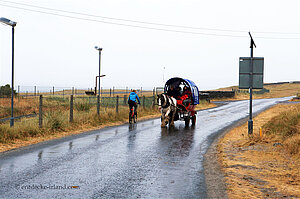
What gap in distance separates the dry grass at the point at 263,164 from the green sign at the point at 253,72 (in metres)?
2.24

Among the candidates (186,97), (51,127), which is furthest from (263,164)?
(186,97)

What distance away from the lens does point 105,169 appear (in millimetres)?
7836

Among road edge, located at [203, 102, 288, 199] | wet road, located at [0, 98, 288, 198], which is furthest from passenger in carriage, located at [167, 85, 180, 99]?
road edge, located at [203, 102, 288, 199]

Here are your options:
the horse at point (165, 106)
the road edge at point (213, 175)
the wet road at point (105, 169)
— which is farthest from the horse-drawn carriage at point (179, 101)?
the road edge at point (213, 175)

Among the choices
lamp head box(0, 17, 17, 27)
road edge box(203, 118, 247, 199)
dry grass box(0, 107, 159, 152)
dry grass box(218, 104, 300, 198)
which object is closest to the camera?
road edge box(203, 118, 247, 199)

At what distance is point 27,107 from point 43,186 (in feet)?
89.0

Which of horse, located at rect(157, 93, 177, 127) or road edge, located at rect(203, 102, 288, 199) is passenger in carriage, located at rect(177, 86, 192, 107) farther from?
road edge, located at rect(203, 102, 288, 199)

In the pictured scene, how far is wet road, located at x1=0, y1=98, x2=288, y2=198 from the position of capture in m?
6.00

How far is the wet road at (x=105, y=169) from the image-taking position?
6000 millimetres

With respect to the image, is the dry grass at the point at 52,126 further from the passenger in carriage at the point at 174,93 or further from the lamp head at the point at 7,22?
the lamp head at the point at 7,22

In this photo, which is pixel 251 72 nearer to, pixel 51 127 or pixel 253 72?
pixel 253 72

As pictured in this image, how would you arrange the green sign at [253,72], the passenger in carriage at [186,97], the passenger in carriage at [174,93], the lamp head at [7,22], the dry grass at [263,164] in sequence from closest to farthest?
the dry grass at [263,164], the green sign at [253,72], the lamp head at [7,22], the passenger in carriage at [186,97], the passenger in carriage at [174,93]

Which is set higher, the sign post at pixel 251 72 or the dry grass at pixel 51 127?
the sign post at pixel 251 72

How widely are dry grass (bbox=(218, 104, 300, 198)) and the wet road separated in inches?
30.1
